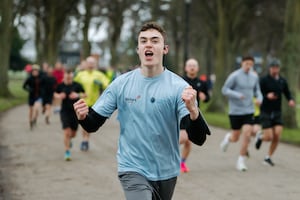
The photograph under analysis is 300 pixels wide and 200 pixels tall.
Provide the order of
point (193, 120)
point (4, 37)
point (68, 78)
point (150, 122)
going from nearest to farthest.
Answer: point (193, 120), point (150, 122), point (68, 78), point (4, 37)

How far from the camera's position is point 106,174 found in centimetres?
1010

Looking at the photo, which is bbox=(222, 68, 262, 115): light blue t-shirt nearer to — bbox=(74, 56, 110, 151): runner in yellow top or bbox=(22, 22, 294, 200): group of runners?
bbox=(74, 56, 110, 151): runner in yellow top

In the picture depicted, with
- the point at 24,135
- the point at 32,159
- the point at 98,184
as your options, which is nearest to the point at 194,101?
the point at 98,184

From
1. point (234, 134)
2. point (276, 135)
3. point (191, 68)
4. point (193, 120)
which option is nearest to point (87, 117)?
point (193, 120)

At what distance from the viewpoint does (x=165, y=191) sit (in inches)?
195

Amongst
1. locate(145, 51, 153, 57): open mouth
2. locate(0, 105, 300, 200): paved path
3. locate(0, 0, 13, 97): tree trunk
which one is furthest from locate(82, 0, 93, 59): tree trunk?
locate(145, 51, 153, 57): open mouth

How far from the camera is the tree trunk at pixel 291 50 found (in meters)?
18.2

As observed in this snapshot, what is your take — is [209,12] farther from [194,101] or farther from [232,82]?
[194,101]

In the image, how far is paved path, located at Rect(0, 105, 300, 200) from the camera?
849 cm

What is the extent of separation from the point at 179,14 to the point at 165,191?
3284 cm

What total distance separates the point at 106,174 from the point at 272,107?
3.47m

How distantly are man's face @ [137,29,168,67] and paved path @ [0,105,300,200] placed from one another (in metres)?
3.70

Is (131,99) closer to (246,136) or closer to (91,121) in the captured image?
(91,121)

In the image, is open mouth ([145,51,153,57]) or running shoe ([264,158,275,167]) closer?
open mouth ([145,51,153,57])
